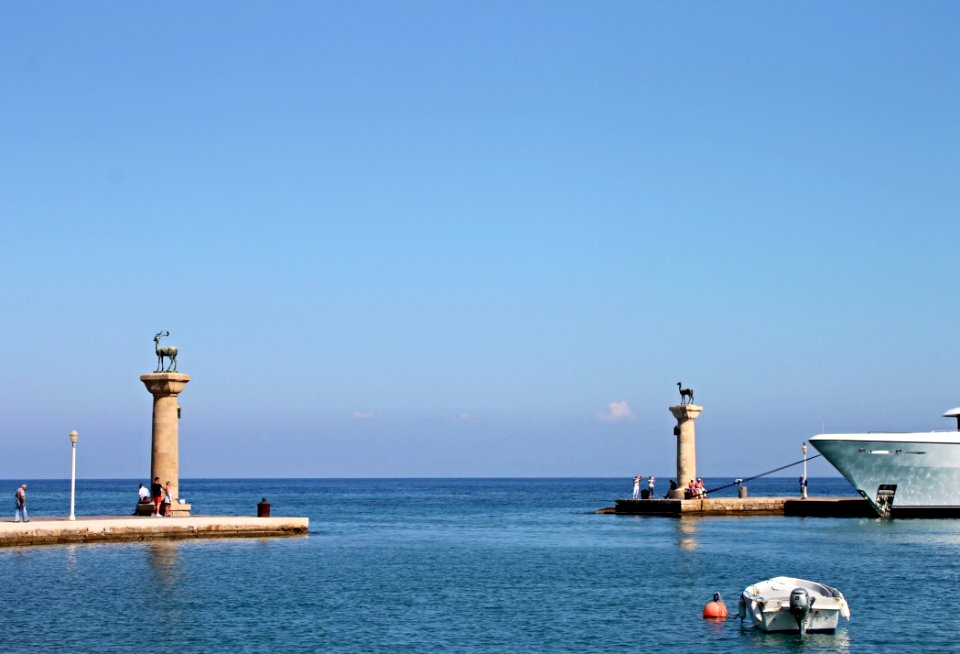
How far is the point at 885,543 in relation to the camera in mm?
50500

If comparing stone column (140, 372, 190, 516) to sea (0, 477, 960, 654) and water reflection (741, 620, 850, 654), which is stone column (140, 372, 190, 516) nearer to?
sea (0, 477, 960, 654)

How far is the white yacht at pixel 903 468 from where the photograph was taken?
6341 cm

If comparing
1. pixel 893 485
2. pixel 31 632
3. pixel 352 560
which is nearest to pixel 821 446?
pixel 893 485

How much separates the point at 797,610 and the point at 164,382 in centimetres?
2984

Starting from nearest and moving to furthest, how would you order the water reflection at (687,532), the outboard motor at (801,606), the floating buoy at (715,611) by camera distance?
the outboard motor at (801,606) → the floating buoy at (715,611) → the water reflection at (687,532)

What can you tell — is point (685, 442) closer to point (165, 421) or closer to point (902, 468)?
point (902, 468)

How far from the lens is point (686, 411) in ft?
229

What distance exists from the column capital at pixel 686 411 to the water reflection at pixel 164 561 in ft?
108

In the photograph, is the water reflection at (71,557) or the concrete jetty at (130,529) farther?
the concrete jetty at (130,529)

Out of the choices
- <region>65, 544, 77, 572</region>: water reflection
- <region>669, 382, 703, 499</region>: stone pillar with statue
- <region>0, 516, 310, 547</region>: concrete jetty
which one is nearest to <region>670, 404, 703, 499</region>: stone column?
<region>669, 382, 703, 499</region>: stone pillar with statue

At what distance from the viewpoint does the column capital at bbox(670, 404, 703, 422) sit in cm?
6988

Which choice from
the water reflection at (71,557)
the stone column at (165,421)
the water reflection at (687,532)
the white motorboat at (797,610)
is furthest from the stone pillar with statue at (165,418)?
the white motorboat at (797,610)

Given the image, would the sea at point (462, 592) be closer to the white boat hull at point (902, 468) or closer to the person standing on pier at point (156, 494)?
the person standing on pier at point (156, 494)

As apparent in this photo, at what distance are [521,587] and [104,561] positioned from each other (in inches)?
500
